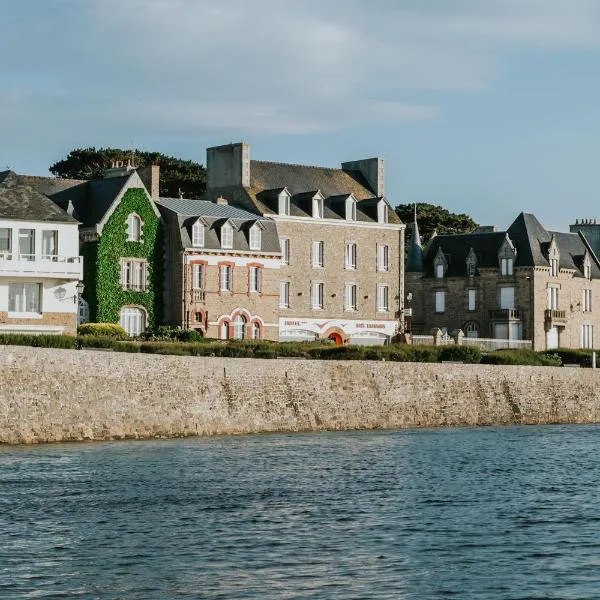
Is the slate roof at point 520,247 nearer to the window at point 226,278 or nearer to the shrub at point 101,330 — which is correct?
the window at point 226,278

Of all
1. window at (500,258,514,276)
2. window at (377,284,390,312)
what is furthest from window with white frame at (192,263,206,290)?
window at (500,258,514,276)

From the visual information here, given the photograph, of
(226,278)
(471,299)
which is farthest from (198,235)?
(471,299)

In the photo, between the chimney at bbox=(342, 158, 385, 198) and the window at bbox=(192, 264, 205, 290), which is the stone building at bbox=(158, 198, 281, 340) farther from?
the chimney at bbox=(342, 158, 385, 198)

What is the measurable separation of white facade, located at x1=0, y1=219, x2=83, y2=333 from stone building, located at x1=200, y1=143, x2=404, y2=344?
1922 centimetres

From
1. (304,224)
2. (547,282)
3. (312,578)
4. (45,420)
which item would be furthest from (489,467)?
(547,282)

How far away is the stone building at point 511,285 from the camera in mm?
97000

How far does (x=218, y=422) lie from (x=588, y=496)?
19322mm

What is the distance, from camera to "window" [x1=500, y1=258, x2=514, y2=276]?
97.9 m

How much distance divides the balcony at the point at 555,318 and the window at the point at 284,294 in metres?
21.5

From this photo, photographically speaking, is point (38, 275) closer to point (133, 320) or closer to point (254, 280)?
point (133, 320)

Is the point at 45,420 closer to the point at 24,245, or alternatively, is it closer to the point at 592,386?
the point at 24,245

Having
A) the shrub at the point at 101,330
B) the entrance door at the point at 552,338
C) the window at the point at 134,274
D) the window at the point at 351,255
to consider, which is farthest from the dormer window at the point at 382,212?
the shrub at the point at 101,330

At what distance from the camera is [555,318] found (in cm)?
9775

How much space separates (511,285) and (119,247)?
32.8 metres
